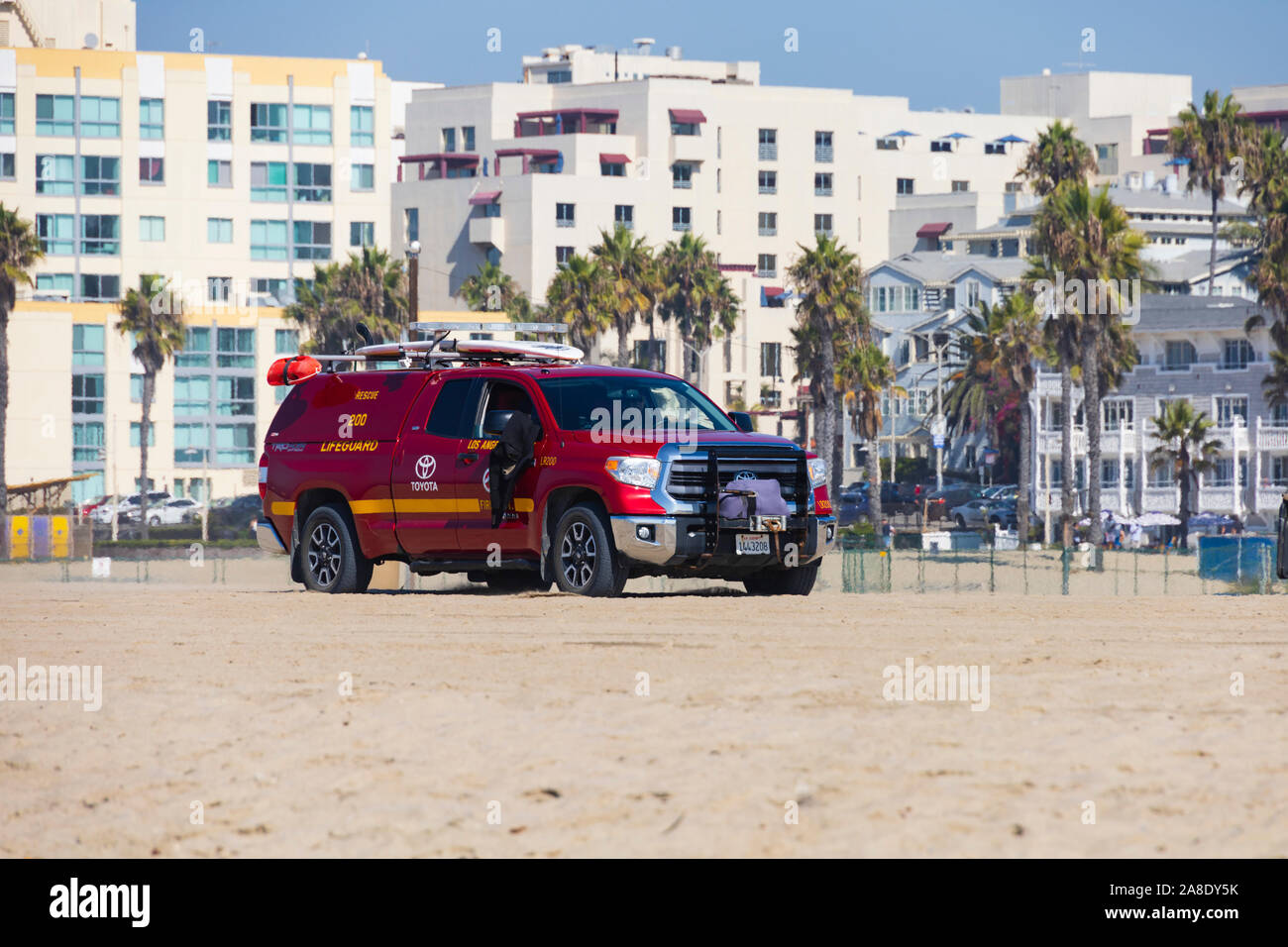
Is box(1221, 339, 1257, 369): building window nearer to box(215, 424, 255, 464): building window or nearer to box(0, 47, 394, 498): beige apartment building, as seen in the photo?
box(0, 47, 394, 498): beige apartment building

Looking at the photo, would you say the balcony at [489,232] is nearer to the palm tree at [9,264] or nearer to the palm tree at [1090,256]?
the palm tree at [9,264]

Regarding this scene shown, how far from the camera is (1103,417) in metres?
86.9

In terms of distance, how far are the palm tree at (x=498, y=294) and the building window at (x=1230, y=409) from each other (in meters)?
36.0

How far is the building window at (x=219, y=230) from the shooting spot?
105812 millimetres

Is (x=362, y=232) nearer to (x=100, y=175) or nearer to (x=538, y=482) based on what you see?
(x=100, y=175)

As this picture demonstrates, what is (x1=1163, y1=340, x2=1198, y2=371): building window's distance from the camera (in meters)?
84.7

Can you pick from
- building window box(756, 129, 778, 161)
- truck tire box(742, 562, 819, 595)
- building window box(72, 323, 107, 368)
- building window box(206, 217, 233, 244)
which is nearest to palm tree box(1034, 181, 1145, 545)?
building window box(72, 323, 107, 368)

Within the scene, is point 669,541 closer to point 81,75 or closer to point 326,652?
point 326,652

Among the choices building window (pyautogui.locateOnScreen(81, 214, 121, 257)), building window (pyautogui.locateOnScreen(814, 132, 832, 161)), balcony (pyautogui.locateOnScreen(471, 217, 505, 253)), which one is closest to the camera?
building window (pyautogui.locateOnScreen(81, 214, 121, 257))

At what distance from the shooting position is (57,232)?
104438mm

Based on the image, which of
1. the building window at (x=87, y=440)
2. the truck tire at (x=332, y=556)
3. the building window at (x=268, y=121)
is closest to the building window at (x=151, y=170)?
the building window at (x=268, y=121)

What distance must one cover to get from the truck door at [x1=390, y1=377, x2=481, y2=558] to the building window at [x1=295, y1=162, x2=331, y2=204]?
90.7 m
